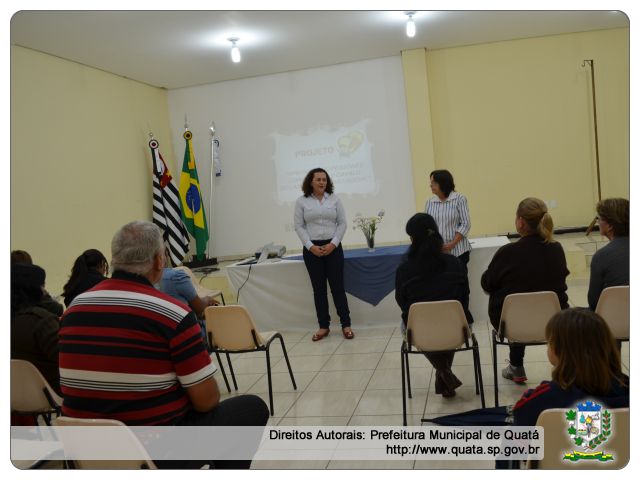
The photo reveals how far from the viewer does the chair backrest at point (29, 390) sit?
9.15 ft

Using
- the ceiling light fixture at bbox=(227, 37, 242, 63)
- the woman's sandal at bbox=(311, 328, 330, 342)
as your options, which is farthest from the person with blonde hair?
the ceiling light fixture at bbox=(227, 37, 242, 63)

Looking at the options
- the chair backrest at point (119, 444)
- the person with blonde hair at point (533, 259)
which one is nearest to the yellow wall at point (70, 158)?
the chair backrest at point (119, 444)

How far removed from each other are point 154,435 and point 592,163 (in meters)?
7.70

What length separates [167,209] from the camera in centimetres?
862

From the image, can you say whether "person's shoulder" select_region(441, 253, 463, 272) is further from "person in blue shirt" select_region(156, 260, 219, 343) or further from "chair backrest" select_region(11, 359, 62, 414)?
"chair backrest" select_region(11, 359, 62, 414)

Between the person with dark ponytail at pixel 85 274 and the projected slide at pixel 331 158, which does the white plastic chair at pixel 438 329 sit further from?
the projected slide at pixel 331 158

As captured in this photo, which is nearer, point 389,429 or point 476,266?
point 389,429

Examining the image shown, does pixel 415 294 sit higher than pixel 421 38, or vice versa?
pixel 421 38

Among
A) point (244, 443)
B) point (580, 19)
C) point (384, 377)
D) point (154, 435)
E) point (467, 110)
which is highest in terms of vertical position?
point (580, 19)

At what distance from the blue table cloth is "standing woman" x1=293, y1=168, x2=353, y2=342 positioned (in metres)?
0.19

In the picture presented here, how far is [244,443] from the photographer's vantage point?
2373 mm

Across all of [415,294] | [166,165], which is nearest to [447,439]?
[415,294]

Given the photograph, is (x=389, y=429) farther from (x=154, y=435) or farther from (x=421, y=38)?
(x=421, y=38)

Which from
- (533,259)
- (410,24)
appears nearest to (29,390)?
(533,259)
